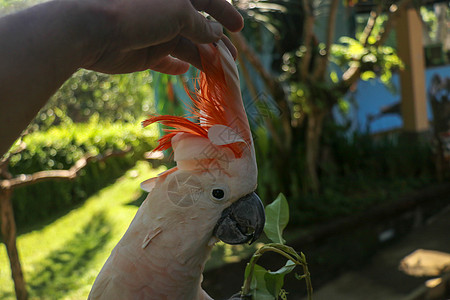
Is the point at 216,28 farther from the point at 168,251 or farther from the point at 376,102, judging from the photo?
the point at 376,102

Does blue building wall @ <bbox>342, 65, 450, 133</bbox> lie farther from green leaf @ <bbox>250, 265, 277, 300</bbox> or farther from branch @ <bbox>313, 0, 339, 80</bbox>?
green leaf @ <bbox>250, 265, 277, 300</bbox>

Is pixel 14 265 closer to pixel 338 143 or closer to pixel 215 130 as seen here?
pixel 215 130

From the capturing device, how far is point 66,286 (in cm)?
383

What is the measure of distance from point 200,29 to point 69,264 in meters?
4.23

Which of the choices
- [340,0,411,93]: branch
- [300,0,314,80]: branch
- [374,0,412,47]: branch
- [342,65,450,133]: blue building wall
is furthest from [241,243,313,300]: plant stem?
[342,65,450,133]: blue building wall

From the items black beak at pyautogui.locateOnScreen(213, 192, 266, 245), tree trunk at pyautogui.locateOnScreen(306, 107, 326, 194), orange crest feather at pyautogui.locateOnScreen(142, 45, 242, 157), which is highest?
orange crest feather at pyautogui.locateOnScreen(142, 45, 242, 157)

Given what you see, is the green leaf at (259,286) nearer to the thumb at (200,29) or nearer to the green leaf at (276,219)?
the green leaf at (276,219)

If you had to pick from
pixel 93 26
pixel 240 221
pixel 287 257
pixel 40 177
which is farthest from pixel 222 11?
pixel 40 177

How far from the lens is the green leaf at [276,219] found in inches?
38.3

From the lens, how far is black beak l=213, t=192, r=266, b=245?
848 millimetres

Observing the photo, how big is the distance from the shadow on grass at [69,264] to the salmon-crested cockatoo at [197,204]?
10.6 ft

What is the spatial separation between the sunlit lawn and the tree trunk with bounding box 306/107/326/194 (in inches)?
56.9

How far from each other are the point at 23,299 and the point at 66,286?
3.46ft

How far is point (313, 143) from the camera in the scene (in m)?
5.21
